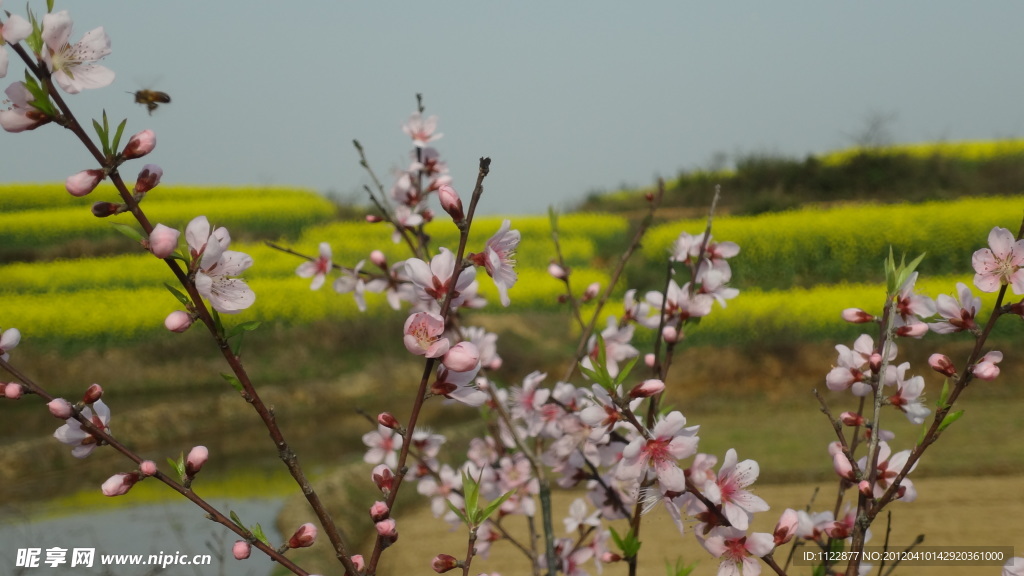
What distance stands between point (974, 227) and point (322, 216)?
36.2ft

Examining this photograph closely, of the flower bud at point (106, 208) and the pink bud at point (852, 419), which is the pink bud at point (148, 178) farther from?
the pink bud at point (852, 419)

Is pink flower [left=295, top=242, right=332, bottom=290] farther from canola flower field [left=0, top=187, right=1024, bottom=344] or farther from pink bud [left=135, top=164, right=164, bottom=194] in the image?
canola flower field [left=0, top=187, right=1024, bottom=344]

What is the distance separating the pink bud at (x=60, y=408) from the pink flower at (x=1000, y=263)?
945 millimetres

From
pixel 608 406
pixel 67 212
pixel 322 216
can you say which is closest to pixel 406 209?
pixel 608 406

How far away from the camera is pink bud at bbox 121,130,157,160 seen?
2.12 ft

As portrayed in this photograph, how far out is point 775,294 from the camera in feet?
29.9

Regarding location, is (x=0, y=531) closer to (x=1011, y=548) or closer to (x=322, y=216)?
(x=1011, y=548)

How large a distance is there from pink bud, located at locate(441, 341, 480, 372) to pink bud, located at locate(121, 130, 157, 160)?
1.03ft

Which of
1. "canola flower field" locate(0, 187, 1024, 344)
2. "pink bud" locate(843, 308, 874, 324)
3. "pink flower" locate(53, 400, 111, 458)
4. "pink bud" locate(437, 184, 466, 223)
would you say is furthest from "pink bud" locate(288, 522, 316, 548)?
"canola flower field" locate(0, 187, 1024, 344)

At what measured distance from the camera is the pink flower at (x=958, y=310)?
94 centimetres

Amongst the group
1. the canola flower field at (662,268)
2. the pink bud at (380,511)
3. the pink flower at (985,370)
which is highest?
the pink flower at (985,370)

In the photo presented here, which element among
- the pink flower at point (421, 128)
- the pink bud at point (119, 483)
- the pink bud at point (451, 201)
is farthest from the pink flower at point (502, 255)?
the pink flower at point (421, 128)

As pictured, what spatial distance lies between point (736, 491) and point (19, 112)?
31.0 inches

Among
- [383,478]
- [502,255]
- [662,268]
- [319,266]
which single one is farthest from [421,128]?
[662,268]
